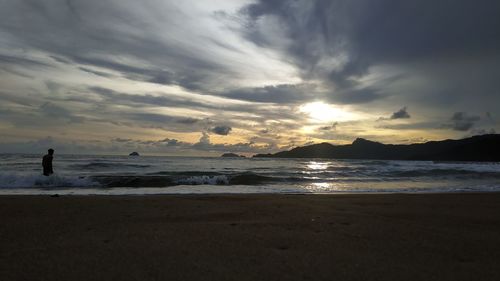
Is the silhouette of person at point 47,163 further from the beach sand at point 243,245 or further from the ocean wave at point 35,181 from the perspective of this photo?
the beach sand at point 243,245

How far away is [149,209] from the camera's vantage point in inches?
307

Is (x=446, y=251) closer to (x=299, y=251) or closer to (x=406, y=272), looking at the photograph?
(x=406, y=272)

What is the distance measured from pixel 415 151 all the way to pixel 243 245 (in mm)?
153336

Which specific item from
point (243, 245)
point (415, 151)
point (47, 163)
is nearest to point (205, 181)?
point (47, 163)

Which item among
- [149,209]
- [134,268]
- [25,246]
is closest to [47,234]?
[25,246]

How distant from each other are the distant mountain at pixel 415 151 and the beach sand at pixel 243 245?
12513 centimetres

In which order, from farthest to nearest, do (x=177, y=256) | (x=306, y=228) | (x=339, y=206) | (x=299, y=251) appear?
(x=339, y=206) < (x=306, y=228) < (x=299, y=251) < (x=177, y=256)

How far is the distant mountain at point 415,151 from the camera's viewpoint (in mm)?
116875

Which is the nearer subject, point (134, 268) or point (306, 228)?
point (134, 268)

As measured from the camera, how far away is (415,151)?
470ft

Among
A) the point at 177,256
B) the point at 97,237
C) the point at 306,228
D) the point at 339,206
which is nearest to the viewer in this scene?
the point at 177,256

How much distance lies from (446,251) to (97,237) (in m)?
4.53

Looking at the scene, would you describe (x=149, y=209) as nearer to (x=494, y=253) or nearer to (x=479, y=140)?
(x=494, y=253)

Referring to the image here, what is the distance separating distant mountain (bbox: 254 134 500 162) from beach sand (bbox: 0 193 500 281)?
411 feet
